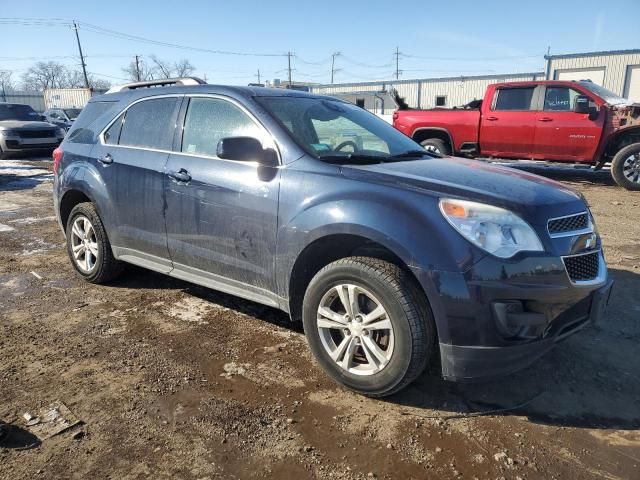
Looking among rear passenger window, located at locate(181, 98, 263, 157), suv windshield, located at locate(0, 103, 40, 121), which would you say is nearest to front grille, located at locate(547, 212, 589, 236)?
rear passenger window, located at locate(181, 98, 263, 157)

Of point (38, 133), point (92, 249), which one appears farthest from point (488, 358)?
point (38, 133)

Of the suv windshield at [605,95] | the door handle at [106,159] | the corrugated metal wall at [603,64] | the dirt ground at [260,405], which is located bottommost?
the dirt ground at [260,405]

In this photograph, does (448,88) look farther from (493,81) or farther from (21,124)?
(21,124)

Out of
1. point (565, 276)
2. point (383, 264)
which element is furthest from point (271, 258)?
point (565, 276)

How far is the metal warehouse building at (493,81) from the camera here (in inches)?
1155

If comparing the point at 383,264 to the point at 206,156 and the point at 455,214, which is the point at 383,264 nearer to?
the point at 455,214

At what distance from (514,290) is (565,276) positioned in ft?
1.11

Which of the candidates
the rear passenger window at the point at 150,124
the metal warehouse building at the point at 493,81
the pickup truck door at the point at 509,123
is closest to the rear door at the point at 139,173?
the rear passenger window at the point at 150,124

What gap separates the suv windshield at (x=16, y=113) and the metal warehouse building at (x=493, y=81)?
2049cm

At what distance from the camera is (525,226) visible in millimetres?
2555

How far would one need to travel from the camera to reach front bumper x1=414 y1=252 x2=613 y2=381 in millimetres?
2455

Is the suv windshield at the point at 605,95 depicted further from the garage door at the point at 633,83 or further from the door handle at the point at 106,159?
the garage door at the point at 633,83

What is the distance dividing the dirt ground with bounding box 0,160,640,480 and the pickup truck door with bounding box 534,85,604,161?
6.22m

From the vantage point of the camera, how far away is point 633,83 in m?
29.5
